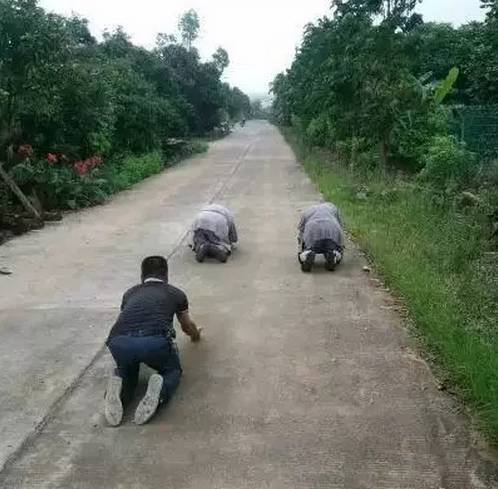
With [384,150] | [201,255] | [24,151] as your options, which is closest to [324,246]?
[201,255]

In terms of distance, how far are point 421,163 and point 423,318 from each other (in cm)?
1216

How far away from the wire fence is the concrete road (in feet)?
29.7

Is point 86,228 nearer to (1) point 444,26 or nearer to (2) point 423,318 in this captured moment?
(2) point 423,318

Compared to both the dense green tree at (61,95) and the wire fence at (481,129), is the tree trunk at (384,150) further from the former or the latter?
the dense green tree at (61,95)

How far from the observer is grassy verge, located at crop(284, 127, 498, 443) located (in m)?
4.79

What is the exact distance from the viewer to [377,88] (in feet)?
51.8

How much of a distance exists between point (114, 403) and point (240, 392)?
38.7 inches

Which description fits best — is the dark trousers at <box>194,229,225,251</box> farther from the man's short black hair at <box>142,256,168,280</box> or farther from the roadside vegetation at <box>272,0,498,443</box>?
the man's short black hair at <box>142,256,168,280</box>

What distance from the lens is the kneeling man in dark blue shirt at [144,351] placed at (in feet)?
14.5

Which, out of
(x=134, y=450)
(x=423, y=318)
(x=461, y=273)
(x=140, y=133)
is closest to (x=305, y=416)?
(x=134, y=450)

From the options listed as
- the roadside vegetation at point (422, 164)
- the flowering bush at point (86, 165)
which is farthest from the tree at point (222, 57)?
the flowering bush at point (86, 165)

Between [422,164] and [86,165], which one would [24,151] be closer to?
[86,165]

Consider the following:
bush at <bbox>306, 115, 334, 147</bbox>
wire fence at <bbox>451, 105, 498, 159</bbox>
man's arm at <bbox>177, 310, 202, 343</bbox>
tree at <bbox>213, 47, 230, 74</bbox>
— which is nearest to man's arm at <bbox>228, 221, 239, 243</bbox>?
man's arm at <bbox>177, 310, 202, 343</bbox>

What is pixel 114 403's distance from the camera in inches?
174
